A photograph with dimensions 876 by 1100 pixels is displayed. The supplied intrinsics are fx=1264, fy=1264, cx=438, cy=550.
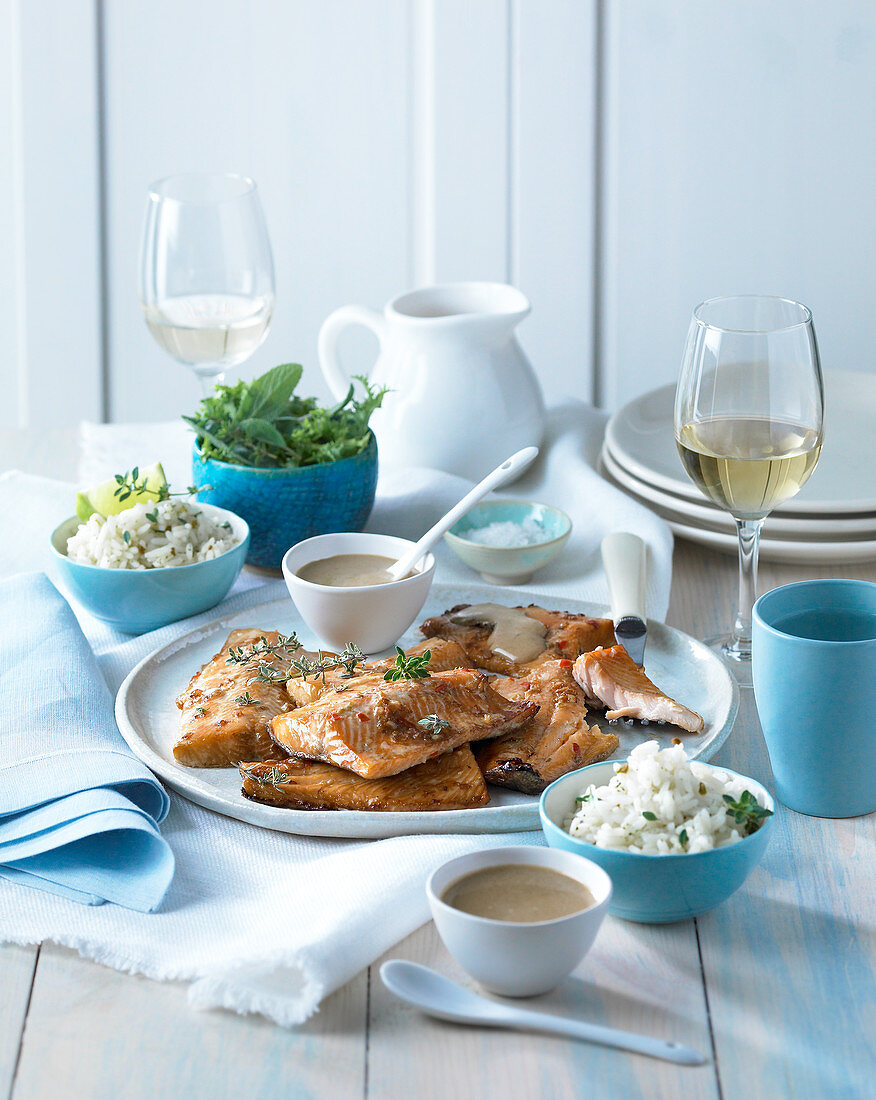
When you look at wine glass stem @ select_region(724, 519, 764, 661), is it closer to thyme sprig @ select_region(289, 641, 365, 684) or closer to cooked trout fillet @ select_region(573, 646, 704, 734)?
cooked trout fillet @ select_region(573, 646, 704, 734)

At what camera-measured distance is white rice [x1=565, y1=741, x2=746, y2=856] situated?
4.49ft

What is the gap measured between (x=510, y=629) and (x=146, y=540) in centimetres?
66

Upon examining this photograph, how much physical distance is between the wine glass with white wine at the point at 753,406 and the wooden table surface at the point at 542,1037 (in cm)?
63

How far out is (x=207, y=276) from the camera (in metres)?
2.53

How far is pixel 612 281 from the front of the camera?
3971 mm

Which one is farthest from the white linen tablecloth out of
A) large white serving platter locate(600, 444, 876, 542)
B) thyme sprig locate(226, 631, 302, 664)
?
large white serving platter locate(600, 444, 876, 542)

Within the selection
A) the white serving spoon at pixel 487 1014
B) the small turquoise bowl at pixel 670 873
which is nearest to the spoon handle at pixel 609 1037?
the white serving spoon at pixel 487 1014

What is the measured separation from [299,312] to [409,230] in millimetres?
443

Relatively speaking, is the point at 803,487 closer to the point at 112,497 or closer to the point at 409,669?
the point at 409,669

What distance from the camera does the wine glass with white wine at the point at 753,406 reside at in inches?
71.3

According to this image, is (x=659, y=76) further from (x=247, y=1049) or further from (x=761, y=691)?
(x=247, y=1049)

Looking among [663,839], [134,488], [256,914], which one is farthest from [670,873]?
[134,488]

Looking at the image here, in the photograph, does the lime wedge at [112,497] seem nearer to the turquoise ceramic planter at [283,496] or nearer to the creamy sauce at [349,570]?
the turquoise ceramic planter at [283,496]

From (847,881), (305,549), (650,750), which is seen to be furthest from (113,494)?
(847,881)
